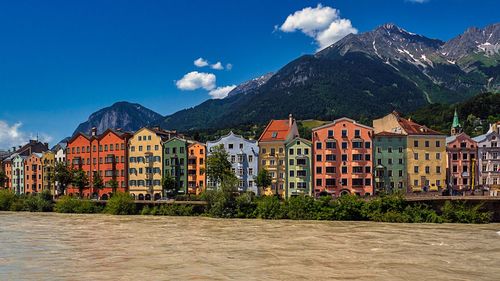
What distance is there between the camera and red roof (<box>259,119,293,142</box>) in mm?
85625

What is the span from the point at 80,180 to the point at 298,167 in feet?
138

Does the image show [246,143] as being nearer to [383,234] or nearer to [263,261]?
[383,234]

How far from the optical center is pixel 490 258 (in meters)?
34.9

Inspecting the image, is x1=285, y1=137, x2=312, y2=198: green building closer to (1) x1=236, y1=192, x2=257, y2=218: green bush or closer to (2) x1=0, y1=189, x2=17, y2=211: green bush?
(1) x1=236, y1=192, x2=257, y2=218: green bush

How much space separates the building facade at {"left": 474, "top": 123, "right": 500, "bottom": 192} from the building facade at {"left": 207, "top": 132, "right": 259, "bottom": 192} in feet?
124

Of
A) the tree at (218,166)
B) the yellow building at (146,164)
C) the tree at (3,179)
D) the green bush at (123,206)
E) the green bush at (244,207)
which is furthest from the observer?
the tree at (3,179)

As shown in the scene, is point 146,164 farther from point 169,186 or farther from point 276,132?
point 276,132

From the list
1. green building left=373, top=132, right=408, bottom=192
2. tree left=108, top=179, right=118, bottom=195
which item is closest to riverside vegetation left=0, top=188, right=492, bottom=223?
tree left=108, top=179, right=118, bottom=195

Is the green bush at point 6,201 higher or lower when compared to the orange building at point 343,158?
lower

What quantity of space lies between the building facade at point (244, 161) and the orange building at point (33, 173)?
157ft

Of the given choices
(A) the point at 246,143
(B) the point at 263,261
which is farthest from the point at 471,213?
(A) the point at 246,143

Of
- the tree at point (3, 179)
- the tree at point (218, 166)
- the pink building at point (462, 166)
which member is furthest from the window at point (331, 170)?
the tree at point (3, 179)

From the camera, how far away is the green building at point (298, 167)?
268 feet

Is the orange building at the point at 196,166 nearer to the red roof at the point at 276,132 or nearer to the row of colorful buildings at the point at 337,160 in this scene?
the row of colorful buildings at the point at 337,160
